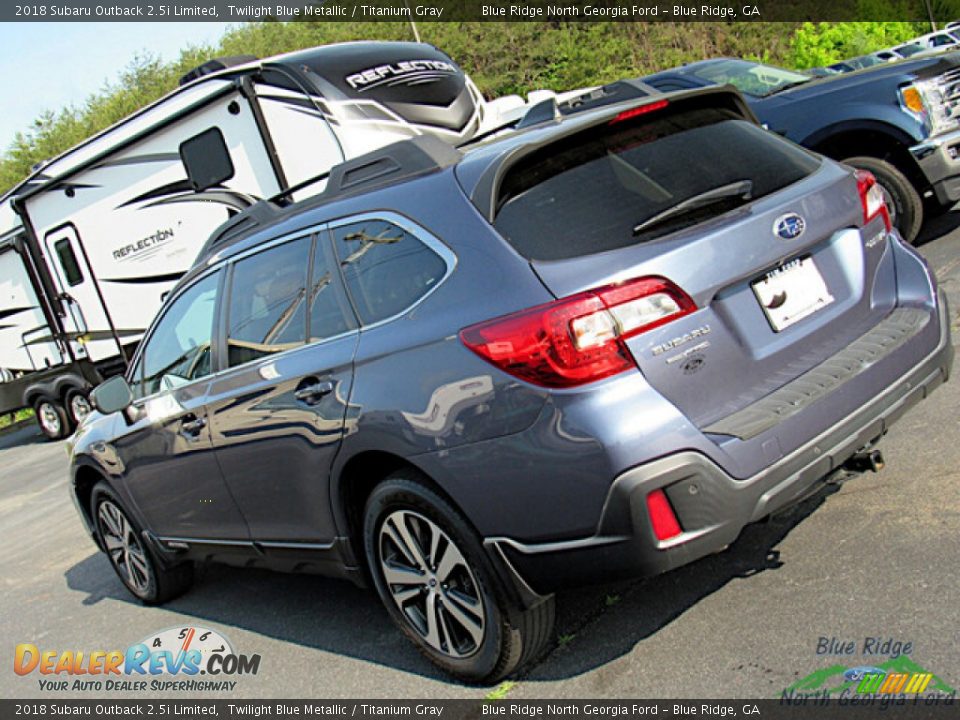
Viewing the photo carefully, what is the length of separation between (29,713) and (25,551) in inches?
146

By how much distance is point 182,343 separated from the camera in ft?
16.3

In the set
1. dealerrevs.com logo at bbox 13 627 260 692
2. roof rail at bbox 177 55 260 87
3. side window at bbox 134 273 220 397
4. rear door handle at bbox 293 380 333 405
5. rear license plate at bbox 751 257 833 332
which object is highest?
roof rail at bbox 177 55 260 87

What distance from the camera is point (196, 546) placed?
200 inches

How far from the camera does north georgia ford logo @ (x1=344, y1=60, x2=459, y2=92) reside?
10180mm

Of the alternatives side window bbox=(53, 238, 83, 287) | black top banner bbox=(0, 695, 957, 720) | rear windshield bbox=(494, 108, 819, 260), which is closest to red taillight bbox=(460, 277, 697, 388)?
rear windshield bbox=(494, 108, 819, 260)

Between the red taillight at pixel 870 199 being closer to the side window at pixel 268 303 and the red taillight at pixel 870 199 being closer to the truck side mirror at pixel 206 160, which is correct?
the side window at pixel 268 303

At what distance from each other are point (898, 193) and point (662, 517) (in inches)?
238

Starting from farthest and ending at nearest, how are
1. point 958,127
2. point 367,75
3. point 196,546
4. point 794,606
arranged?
point 367,75 → point 958,127 → point 196,546 → point 794,606

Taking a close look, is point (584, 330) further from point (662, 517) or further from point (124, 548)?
point (124, 548)

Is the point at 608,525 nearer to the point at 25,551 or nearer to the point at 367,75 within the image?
the point at 25,551

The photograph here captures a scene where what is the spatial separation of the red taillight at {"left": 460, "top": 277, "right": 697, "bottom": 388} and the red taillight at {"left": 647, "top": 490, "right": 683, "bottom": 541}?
0.39 m

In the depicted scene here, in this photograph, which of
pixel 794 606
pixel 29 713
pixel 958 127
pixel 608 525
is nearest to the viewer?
pixel 608 525

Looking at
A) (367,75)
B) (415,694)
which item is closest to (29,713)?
(415,694)

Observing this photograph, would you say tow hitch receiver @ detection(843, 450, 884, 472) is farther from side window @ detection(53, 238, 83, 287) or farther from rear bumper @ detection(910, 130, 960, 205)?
side window @ detection(53, 238, 83, 287)
